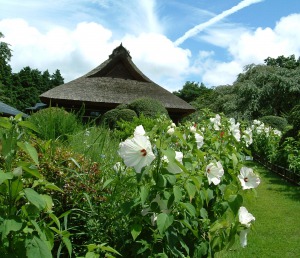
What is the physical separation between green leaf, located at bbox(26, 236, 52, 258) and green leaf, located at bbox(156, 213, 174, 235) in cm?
58

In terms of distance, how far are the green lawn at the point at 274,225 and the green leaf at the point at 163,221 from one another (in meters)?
0.97

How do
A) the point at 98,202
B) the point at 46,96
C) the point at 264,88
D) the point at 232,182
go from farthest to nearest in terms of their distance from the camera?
the point at 264,88 < the point at 46,96 < the point at 232,182 < the point at 98,202

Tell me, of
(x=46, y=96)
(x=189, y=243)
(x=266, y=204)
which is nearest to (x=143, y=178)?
(x=189, y=243)

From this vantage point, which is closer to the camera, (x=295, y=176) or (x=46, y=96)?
(x=295, y=176)

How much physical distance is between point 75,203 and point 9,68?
55053 millimetres

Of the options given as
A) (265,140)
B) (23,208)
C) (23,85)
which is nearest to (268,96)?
(265,140)

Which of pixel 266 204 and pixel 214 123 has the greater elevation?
pixel 214 123

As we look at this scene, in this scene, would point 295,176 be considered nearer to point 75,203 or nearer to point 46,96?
point 75,203

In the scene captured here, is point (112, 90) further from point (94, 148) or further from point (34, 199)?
point (34, 199)

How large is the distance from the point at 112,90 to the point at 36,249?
68.3 ft

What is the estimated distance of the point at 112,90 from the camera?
72.3 feet

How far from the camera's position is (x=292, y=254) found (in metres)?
4.51

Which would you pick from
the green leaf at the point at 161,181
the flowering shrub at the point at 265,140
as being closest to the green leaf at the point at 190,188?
the green leaf at the point at 161,181

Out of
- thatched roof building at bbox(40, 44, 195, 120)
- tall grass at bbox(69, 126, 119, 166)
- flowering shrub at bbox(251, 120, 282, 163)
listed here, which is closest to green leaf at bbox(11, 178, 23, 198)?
tall grass at bbox(69, 126, 119, 166)
